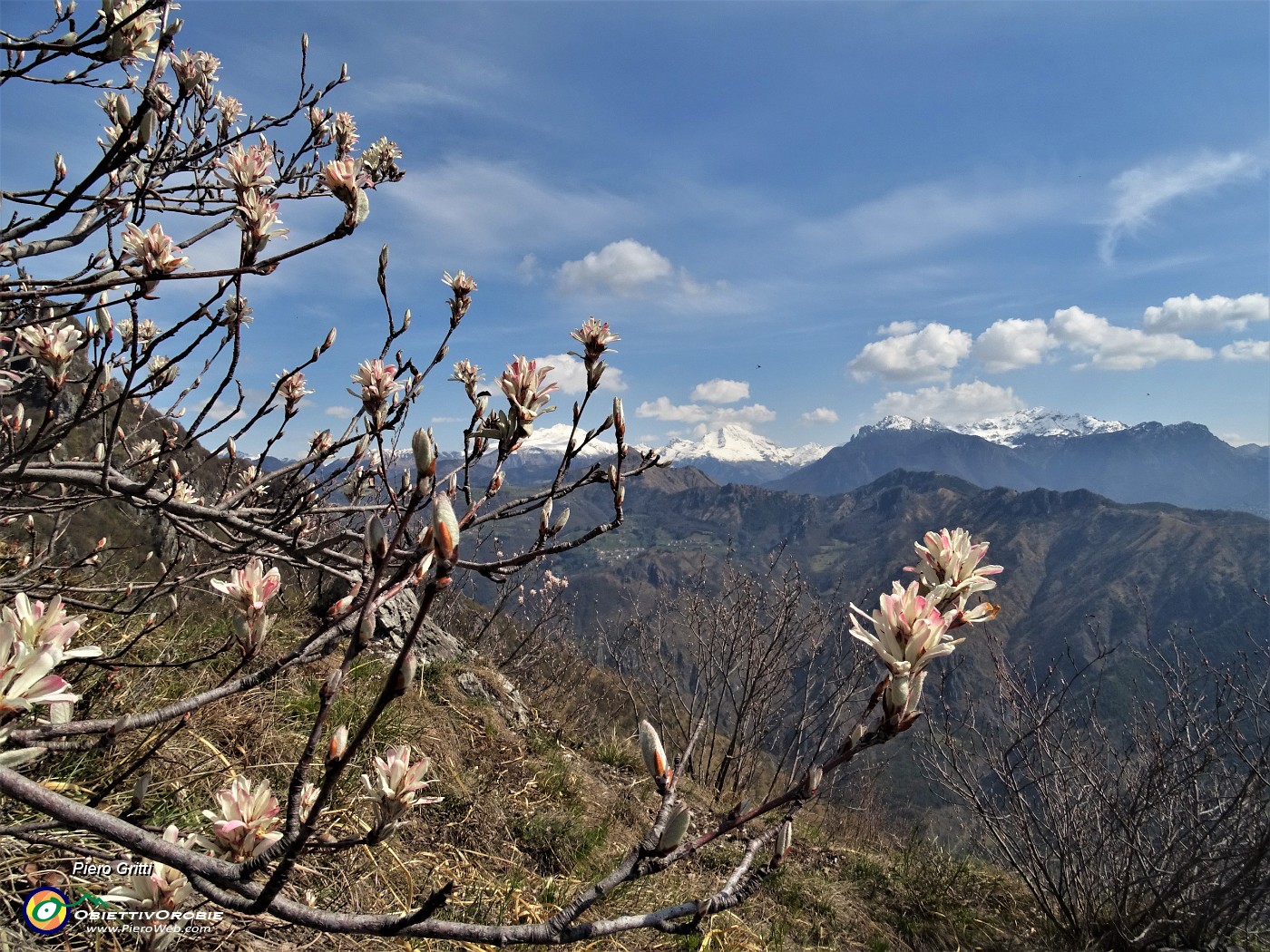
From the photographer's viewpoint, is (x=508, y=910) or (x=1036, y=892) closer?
(x=508, y=910)

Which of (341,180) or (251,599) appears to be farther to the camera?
(341,180)

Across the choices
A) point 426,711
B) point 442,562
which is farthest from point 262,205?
point 426,711

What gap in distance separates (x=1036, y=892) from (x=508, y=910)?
16.3 feet

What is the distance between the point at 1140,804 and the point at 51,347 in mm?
7630

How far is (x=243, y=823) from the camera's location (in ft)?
4.20

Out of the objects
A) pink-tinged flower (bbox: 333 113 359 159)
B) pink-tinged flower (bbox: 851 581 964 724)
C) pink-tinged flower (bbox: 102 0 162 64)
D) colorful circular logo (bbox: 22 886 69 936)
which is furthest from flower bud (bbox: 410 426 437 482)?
pink-tinged flower (bbox: 333 113 359 159)

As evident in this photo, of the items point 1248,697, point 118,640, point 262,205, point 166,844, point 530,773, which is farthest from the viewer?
point 530,773

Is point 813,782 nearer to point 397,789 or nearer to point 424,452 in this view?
point 397,789

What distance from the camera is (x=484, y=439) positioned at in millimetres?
1886

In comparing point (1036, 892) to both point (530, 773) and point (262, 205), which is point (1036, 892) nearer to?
point (530, 773)

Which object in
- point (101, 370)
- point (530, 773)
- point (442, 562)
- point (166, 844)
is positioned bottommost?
point (530, 773)

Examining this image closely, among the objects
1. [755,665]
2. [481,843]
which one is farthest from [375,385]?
[755,665]

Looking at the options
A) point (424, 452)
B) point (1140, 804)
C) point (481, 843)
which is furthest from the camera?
point (1140, 804)

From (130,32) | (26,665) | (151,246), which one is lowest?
(26,665)
